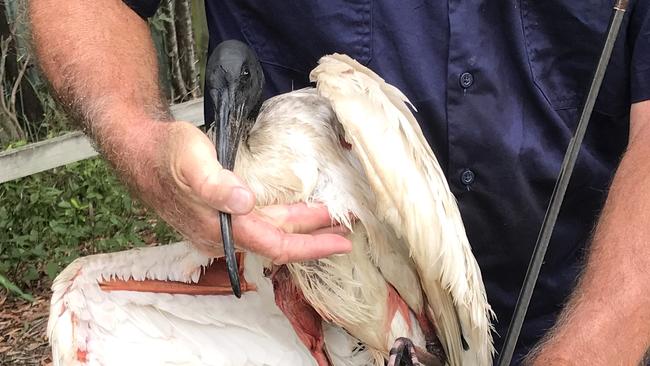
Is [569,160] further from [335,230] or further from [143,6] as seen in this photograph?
[143,6]

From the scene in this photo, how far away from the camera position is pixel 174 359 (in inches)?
74.2

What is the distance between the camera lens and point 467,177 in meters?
1.75

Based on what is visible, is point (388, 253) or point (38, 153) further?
point (38, 153)

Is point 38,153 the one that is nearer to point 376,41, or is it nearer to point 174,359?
point 174,359

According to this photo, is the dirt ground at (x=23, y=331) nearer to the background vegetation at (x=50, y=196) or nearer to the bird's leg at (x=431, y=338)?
the background vegetation at (x=50, y=196)

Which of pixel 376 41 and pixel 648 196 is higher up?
pixel 376 41

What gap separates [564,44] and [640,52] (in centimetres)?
14

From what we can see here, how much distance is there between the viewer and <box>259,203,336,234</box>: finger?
1.49 meters

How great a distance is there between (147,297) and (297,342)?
398 millimetres

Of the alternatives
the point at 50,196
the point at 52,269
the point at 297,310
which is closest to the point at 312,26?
the point at 297,310

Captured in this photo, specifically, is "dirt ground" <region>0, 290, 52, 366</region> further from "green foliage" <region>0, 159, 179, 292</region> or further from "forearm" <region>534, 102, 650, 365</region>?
"forearm" <region>534, 102, 650, 365</region>

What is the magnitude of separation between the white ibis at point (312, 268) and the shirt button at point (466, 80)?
0.13m

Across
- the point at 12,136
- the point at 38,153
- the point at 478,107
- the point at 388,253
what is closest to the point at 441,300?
the point at 388,253

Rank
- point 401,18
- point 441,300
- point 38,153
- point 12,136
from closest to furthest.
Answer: point 401,18, point 441,300, point 38,153, point 12,136
